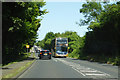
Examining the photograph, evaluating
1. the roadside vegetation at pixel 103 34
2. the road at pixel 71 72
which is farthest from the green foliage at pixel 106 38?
the road at pixel 71 72

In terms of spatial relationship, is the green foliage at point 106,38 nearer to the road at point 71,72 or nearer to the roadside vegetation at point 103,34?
the roadside vegetation at point 103,34

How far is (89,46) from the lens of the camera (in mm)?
40906

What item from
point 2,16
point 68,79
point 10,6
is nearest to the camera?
point 68,79

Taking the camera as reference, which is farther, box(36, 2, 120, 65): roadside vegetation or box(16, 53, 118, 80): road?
box(36, 2, 120, 65): roadside vegetation

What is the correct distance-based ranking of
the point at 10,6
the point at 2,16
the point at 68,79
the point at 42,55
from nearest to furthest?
the point at 68,79, the point at 2,16, the point at 10,6, the point at 42,55

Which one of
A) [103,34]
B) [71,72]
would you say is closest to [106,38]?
[103,34]

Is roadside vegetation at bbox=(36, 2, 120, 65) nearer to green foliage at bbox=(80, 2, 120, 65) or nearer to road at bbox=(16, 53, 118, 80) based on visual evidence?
green foliage at bbox=(80, 2, 120, 65)

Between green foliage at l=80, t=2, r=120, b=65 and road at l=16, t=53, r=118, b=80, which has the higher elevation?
green foliage at l=80, t=2, r=120, b=65

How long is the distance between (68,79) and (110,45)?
2215 centimetres

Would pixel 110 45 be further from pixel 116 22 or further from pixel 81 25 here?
pixel 81 25

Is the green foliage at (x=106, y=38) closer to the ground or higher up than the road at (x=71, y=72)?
higher up

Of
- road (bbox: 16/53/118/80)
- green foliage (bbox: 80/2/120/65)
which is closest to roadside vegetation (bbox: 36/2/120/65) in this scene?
green foliage (bbox: 80/2/120/65)

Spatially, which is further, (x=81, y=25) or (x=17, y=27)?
(x=81, y=25)

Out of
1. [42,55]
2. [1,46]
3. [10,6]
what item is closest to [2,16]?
[10,6]
